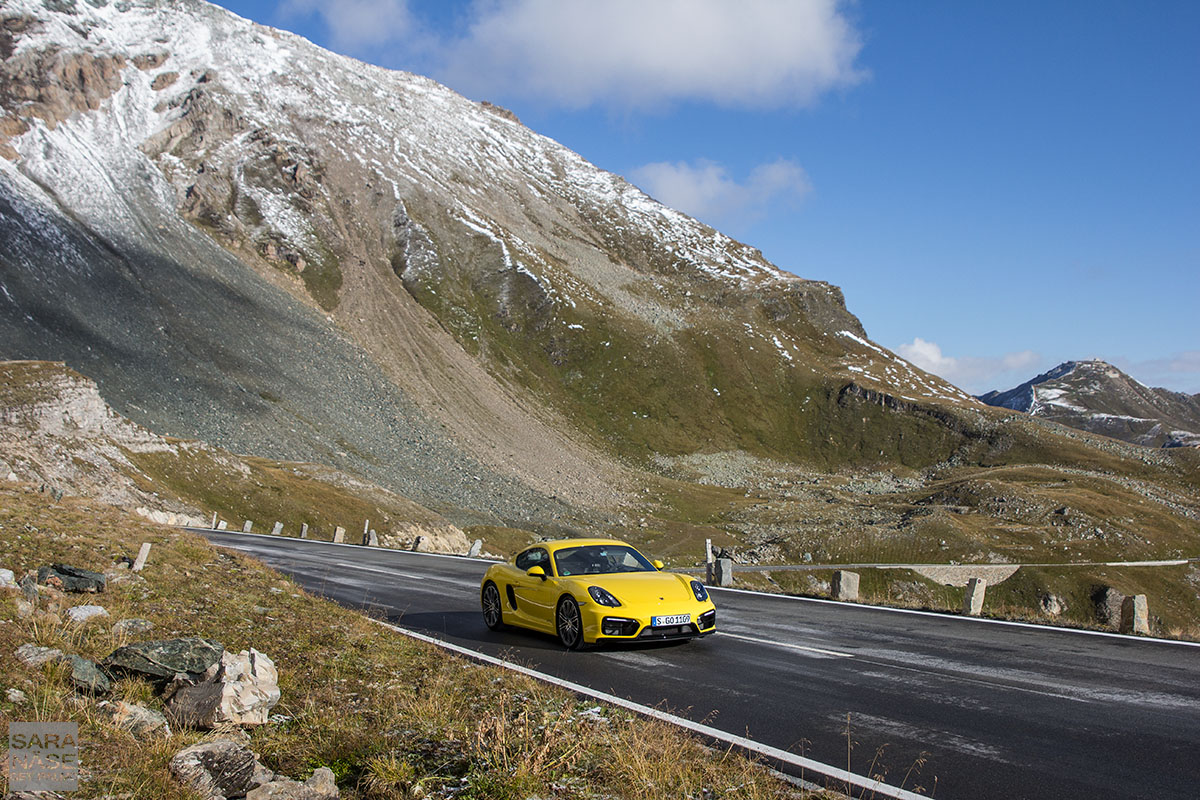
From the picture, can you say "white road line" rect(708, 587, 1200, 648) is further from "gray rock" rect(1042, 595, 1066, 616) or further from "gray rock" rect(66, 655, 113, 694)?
"gray rock" rect(1042, 595, 1066, 616)

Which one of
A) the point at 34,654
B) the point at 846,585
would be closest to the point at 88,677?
the point at 34,654

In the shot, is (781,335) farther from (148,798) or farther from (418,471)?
(148,798)

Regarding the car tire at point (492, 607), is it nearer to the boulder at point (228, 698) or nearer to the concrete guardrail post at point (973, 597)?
the boulder at point (228, 698)

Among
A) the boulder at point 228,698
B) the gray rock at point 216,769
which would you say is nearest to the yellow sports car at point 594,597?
the boulder at point 228,698

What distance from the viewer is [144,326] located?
61906 mm

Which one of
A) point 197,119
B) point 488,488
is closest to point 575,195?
point 197,119

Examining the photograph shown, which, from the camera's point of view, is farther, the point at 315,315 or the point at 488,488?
the point at 315,315

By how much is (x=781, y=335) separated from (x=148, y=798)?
428 feet

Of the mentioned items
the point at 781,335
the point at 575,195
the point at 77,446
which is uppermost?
the point at 575,195

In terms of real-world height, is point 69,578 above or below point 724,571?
below

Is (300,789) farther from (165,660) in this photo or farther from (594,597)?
(594,597)

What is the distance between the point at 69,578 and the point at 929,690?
37.5 feet

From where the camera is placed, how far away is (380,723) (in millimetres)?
6941

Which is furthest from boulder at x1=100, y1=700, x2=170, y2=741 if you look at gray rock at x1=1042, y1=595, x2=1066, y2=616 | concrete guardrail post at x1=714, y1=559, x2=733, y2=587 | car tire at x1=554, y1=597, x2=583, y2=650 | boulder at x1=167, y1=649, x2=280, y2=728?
gray rock at x1=1042, y1=595, x2=1066, y2=616
